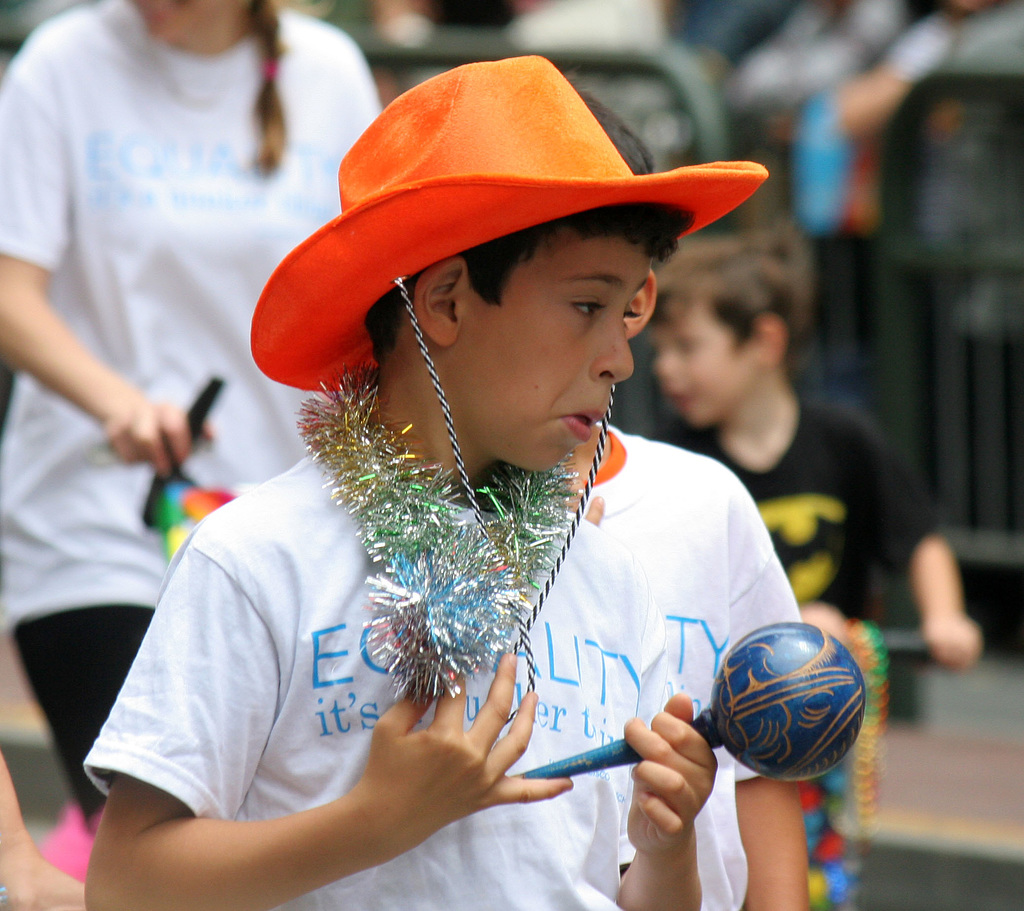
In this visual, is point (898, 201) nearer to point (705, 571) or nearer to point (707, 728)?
point (705, 571)

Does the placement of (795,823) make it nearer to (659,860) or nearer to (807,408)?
(659,860)

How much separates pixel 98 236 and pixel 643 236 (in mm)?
1354

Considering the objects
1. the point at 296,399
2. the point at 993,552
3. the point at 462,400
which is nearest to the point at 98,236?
the point at 296,399

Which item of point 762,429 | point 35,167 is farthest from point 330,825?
point 762,429

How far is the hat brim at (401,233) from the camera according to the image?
62.9 inches

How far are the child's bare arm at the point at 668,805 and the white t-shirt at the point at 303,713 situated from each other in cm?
5

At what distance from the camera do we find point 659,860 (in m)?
1.70

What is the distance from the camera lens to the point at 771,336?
3775mm

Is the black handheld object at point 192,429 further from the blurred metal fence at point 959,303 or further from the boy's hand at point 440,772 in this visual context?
the blurred metal fence at point 959,303

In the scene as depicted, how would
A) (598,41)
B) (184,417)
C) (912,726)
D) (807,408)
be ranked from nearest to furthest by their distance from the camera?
1. (184,417)
2. (807,408)
3. (912,726)
4. (598,41)

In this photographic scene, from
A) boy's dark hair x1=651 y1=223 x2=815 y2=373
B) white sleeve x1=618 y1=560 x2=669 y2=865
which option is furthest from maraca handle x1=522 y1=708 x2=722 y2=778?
boy's dark hair x1=651 y1=223 x2=815 y2=373

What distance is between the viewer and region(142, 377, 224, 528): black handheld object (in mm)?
2512

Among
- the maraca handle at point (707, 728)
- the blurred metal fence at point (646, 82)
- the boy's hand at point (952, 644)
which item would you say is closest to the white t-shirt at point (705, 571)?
the maraca handle at point (707, 728)

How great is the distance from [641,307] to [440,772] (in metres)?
0.74
